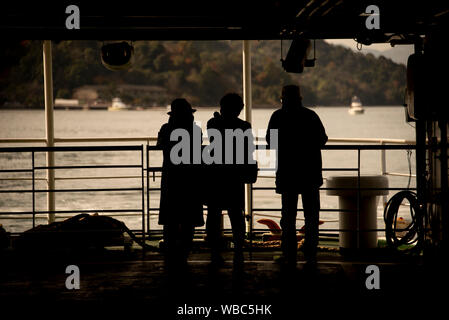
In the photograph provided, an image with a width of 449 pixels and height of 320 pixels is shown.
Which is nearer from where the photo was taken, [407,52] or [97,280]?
[97,280]

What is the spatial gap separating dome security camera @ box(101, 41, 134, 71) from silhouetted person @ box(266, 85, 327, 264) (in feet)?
7.73

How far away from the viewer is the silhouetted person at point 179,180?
4191mm

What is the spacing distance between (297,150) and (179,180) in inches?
33.5

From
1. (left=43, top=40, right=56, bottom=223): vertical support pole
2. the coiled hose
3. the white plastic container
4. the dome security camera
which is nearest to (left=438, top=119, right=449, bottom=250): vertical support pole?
the coiled hose

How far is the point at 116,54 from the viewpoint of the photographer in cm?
612

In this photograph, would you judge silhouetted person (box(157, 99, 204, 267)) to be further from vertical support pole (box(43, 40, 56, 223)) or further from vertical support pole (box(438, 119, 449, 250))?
vertical support pole (box(43, 40, 56, 223))

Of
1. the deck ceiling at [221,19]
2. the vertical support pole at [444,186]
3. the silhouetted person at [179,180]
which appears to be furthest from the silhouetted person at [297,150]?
the vertical support pole at [444,186]

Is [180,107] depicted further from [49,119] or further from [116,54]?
[49,119]

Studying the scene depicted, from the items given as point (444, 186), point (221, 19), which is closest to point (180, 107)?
point (221, 19)

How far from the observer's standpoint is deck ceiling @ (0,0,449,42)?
174 inches

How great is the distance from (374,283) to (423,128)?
1.68m
